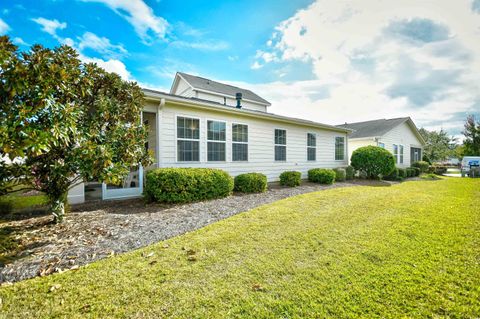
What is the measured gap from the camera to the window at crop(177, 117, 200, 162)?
25.5 feet

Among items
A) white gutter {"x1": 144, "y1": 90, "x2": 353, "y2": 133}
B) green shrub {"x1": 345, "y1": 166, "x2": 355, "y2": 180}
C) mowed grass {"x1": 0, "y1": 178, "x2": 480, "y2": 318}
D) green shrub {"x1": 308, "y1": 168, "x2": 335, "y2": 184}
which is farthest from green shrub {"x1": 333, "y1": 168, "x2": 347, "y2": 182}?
mowed grass {"x1": 0, "y1": 178, "x2": 480, "y2": 318}

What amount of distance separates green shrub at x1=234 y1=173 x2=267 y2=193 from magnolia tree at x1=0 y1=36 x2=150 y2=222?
3688 millimetres

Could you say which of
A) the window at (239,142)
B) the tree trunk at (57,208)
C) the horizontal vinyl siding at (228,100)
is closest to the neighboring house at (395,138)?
the horizontal vinyl siding at (228,100)

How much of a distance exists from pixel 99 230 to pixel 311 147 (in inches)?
451

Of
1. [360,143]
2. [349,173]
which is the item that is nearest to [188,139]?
[349,173]

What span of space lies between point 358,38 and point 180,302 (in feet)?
37.8

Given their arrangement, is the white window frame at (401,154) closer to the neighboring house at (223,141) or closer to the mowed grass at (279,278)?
the neighboring house at (223,141)

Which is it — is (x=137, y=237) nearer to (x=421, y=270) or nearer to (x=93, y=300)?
(x=93, y=300)

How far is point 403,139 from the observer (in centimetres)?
1925

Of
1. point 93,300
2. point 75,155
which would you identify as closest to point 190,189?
point 75,155

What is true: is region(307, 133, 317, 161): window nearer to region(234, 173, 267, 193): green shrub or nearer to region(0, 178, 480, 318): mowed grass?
region(234, 173, 267, 193): green shrub

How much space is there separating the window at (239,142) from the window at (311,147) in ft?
15.7

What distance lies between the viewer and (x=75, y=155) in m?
3.71

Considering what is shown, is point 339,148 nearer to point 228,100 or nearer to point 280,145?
point 280,145
